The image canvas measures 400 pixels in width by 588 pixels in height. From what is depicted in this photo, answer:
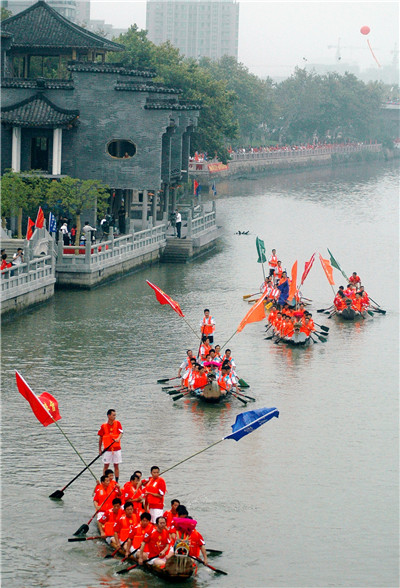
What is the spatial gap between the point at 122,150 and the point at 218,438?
104 ft

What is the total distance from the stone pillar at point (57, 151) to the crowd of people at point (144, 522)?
37233 mm

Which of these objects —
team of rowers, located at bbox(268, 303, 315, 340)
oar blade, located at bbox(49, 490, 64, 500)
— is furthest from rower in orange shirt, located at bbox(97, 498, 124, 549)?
team of rowers, located at bbox(268, 303, 315, 340)

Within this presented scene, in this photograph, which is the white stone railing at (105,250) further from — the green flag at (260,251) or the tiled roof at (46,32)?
the tiled roof at (46,32)

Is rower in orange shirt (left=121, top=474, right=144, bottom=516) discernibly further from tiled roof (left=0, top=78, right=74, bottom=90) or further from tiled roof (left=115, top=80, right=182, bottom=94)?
tiled roof (left=0, top=78, right=74, bottom=90)

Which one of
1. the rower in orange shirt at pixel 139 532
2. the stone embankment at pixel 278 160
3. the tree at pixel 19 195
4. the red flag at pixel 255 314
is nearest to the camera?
the rower in orange shirt at pixel 139 532

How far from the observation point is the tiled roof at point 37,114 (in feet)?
186

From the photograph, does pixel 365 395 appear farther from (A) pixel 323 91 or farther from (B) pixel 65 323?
(A) pixel 323 91

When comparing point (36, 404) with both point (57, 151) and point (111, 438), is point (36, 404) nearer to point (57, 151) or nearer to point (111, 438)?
point (111, 438)

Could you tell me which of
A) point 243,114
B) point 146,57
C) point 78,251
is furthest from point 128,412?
point 243,114

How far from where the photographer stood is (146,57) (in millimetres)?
81875

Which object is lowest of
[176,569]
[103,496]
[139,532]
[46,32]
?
[176,569]

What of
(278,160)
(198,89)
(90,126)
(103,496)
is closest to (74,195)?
(90,126)

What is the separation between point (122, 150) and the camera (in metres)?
58.5

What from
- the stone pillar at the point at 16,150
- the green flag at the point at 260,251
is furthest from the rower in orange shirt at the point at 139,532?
the stone pillar at the point at 16,150
